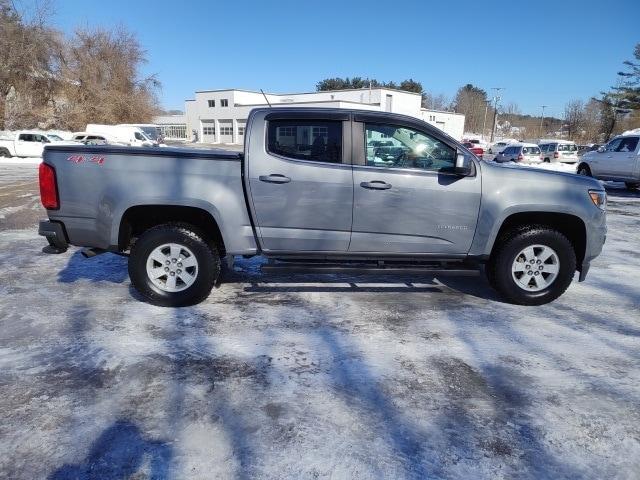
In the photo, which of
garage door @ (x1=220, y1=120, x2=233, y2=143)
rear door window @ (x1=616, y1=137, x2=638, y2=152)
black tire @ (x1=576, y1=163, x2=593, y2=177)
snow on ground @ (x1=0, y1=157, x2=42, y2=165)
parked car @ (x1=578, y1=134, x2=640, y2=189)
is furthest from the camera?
garage door @ (x1=220, y1=120, x2=233, y2=143)

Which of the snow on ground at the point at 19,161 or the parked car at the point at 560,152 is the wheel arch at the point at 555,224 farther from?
the snow on ground at the point at 19,161

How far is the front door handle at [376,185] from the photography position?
13.8ft

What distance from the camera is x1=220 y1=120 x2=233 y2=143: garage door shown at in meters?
71.6

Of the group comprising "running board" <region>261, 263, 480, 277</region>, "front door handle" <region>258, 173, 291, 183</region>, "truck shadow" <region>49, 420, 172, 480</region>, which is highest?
"front door handle" <region>258, 173, 291, 183</region>

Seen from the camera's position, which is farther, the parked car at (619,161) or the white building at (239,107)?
the white building at (239,107)

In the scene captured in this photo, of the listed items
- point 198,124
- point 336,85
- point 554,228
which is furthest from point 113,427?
point 336,85

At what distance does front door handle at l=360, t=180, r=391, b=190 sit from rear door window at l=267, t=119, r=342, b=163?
0.34m

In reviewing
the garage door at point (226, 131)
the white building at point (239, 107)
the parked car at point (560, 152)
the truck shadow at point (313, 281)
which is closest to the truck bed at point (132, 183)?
the truck shadow at point (313, 281)

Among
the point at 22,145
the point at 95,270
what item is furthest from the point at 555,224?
the point at 22,145

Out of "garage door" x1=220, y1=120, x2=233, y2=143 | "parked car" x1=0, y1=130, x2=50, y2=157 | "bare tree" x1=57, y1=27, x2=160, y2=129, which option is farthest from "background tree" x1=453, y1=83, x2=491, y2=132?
"parked car" x1=0, y1=130, x2=50, y2=157

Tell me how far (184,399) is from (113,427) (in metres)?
0.43

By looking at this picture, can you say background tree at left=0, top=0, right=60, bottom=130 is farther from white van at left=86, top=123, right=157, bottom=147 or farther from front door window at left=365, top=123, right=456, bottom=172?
front door window at left=365, top=123, right=456, bottom=172

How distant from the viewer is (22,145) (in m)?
25.2

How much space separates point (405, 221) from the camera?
169 inches
